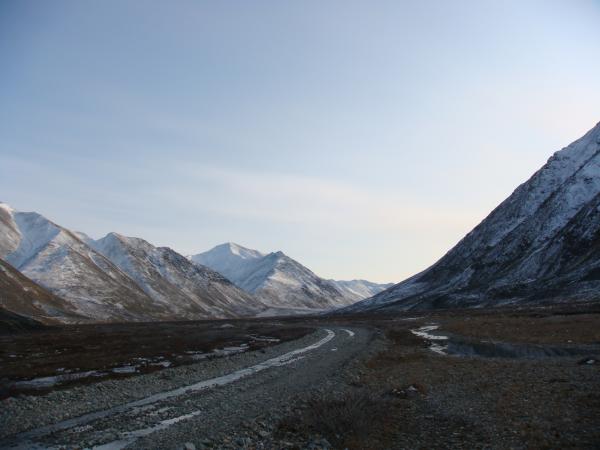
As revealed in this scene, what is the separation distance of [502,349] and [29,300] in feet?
580

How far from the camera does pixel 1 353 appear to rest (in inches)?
2482

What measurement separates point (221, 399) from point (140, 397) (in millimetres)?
6312

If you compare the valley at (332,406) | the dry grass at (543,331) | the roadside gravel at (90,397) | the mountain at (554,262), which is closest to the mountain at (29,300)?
the roadside gravel at (90,397)

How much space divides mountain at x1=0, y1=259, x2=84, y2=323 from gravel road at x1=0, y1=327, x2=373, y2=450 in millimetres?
137230

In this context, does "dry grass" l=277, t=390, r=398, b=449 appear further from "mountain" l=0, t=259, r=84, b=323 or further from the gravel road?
"mountain" l=0, t=259, r=84, b=323

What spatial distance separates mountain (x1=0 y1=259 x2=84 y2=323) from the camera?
16143 cm

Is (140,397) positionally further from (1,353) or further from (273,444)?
(1,353)

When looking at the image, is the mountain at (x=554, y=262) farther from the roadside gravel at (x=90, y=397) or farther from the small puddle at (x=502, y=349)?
the roadside gravel at (x=90, y=397)

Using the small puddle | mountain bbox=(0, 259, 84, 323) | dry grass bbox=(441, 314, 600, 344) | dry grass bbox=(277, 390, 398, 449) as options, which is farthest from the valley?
mountain bbox=(0, 259, 84, 323)

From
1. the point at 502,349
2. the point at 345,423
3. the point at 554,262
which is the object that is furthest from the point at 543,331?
the point at 554,262

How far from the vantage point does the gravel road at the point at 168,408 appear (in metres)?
22.1

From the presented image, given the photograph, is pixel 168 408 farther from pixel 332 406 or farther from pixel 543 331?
pixel 543 331

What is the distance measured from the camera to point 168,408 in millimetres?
28703

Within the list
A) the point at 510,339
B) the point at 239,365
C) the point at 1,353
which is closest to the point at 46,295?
the point at 1,353
